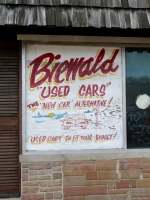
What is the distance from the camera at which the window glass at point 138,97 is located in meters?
4.32

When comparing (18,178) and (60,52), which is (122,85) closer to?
(60,52)

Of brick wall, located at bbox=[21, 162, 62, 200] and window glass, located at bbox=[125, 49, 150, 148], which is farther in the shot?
window glass, located at bbox=[125, 49, 150, 148]

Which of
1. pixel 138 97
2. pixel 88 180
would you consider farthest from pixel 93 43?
pixel 88 180

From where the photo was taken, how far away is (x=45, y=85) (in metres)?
4.18

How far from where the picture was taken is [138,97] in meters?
4.36

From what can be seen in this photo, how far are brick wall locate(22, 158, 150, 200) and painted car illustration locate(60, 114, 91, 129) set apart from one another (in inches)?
22.0

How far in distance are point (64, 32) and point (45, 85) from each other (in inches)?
33.9

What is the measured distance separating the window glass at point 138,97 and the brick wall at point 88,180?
0.36 metres

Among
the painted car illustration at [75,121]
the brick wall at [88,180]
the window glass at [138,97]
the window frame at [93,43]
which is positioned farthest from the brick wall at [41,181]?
the window glass at [138,97]

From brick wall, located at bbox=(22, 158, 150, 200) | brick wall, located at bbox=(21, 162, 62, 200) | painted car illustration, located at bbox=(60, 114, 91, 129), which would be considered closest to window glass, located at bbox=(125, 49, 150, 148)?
brick wall, located at bbox=(22, 158, 150, 200)

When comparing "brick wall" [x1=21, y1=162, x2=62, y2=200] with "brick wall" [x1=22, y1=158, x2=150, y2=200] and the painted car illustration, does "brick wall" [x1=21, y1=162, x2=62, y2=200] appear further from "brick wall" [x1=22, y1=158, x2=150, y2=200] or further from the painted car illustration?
the painted car illustration

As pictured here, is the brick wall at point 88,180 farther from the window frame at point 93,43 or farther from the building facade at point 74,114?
the window frame at point 93,43

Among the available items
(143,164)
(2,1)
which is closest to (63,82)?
(2,1)

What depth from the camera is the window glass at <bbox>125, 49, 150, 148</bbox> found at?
4.32 metres
